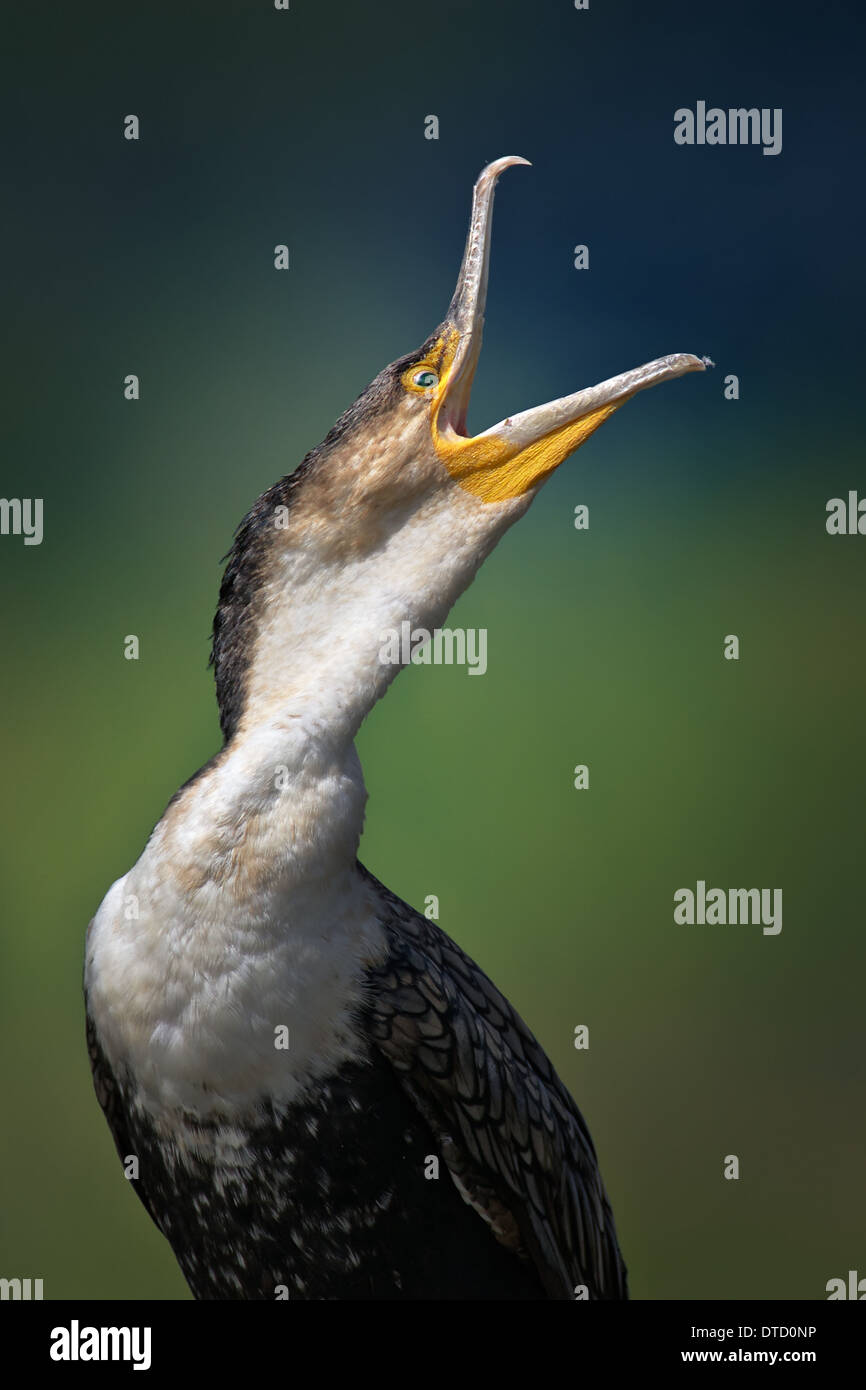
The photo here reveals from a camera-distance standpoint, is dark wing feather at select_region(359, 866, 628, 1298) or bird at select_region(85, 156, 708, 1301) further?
dark wing feather at select_region(359, 866, 628, 1298)

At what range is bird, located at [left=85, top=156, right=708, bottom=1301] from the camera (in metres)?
1.51

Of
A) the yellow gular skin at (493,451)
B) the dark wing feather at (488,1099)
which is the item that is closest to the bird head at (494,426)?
the yellow gular skin at (493,451)

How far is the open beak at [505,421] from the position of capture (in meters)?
1.59

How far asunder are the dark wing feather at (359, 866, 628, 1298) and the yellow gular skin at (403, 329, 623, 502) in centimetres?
58

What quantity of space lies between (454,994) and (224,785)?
482mm

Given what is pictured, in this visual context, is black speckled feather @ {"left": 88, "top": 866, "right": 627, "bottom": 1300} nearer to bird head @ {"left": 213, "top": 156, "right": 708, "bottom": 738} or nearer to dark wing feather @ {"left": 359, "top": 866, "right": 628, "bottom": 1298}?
dark wing feather @ {"left": 359, "top": 866, "right": 628, "bottom": 1298}

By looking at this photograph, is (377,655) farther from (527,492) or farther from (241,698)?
(527,492)

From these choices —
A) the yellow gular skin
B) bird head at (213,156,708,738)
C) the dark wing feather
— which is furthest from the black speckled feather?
the yellow gular skin

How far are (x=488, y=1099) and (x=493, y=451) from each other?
0.89 meters

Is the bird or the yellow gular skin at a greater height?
the yellow gular skin

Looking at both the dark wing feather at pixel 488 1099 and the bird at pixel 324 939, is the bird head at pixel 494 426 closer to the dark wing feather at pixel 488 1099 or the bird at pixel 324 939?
the bird at pixel 324 939

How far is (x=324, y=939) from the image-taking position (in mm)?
1568

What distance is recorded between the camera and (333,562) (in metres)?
1.59
